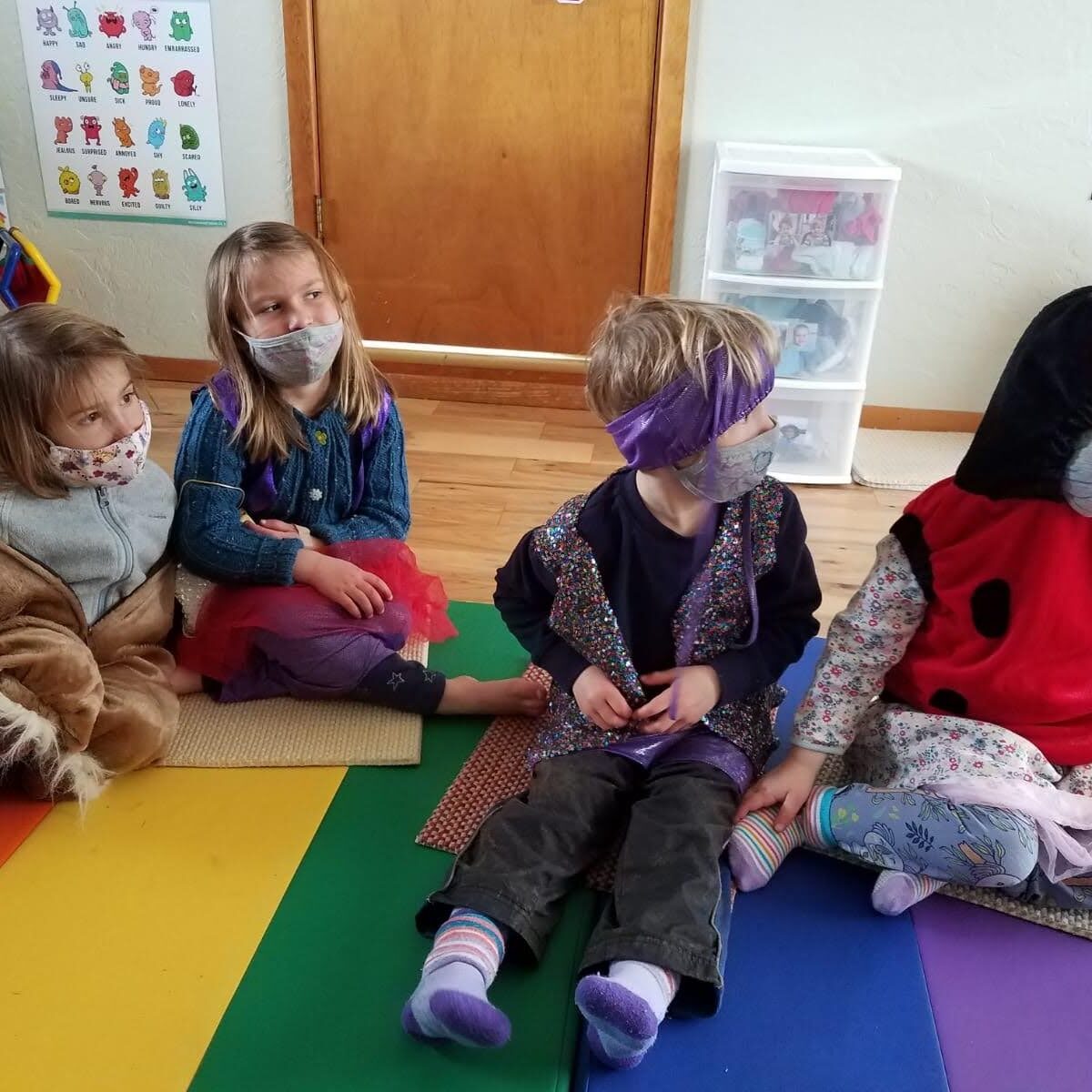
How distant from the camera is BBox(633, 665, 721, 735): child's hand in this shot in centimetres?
107

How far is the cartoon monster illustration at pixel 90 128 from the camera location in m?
2.32

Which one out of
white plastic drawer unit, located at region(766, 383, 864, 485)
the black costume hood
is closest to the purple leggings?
the black costume hood

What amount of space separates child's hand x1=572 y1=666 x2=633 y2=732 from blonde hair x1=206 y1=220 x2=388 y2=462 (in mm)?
560

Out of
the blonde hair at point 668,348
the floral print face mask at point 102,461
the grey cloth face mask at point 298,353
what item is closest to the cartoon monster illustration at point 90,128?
the grey cloth face mask at point 298,353

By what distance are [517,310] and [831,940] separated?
1747 millimetres

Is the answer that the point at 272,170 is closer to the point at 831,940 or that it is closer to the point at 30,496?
the point at 30,496

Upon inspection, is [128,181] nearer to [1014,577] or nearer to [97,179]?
[97,179]

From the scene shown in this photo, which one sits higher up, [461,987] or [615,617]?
[615,617]

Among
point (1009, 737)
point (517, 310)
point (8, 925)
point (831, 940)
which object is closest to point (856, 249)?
point (517, 310)

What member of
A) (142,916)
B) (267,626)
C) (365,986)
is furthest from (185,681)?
(365,986)

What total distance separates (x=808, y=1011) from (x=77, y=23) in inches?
94.2

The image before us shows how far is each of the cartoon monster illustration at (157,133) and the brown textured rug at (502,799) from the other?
5.62 ft

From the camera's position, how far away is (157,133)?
2318mm

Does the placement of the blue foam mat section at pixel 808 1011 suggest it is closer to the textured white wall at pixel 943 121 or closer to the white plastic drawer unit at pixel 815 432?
the white plastic drawer unit at pixel 815 432
